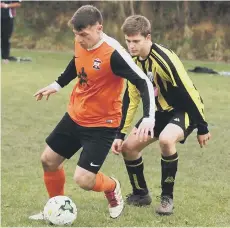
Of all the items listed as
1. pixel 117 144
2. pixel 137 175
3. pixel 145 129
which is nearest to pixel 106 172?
pixel 137 175

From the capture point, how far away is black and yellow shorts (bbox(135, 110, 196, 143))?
5504mm

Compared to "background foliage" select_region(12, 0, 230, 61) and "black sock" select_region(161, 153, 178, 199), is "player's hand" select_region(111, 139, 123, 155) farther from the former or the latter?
"background foliage" select_region(12, 0, 230, 61)

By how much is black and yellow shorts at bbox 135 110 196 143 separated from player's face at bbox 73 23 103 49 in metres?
0.84

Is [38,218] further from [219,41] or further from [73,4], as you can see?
[73,4]

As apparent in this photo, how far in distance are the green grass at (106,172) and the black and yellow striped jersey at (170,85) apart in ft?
2.49

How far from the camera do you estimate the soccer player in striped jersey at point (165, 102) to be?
5.38 meters

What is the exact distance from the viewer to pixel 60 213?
508 cm

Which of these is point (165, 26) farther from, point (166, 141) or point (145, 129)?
point (145, 129)

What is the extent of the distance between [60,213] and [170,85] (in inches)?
58.2

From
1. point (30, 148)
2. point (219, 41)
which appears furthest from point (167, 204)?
point (219, 41)

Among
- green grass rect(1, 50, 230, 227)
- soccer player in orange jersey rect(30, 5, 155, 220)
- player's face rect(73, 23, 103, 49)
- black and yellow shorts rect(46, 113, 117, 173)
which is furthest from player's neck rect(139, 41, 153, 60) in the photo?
green grass rect(1, 50, 230, 227)

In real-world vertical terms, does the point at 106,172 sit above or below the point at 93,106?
below

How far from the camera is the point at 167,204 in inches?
216

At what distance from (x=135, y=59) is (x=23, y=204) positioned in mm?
1702
